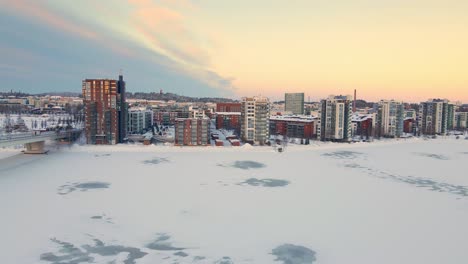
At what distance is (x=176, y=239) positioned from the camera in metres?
12.5

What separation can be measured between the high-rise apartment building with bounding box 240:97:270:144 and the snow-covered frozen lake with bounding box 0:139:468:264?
1642cm

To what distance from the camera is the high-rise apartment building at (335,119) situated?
50931 mm

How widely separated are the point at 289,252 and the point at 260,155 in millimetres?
24239

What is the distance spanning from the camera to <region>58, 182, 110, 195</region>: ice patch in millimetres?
19219

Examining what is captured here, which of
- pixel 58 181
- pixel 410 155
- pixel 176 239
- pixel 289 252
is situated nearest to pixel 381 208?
pixel 289 252

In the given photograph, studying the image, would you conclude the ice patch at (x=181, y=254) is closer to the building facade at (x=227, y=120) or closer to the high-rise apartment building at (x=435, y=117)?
the building facade at (x=227, y=120)

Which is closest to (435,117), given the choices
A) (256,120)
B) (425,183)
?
(256,120)

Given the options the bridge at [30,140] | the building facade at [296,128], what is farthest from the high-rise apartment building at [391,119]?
the bridge at [30,140]

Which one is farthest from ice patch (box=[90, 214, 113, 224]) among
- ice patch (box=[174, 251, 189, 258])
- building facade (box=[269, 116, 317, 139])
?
building facade (box=[269, 116, 317, 139])

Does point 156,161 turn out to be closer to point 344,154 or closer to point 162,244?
point 162,244

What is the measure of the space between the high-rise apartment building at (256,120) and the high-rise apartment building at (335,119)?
35.0ft

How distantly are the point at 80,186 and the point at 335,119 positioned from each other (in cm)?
3914

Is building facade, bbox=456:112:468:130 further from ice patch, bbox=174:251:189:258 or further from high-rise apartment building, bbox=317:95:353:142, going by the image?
ice patch, bbox=174:251:189:258

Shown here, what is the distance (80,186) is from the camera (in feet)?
66.3
